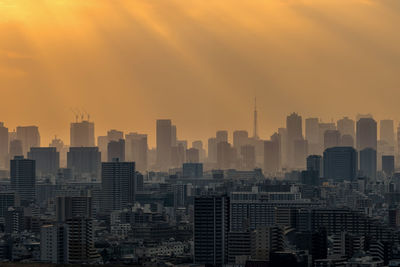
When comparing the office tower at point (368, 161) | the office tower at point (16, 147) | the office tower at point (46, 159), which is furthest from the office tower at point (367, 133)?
the office tower at point (16, 147)

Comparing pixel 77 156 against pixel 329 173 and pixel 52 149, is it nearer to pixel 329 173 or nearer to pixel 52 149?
pixel 52 149

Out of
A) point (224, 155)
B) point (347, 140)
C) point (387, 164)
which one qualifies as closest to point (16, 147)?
point (224, 155)

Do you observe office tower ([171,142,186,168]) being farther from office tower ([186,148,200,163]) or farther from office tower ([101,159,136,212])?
office tower ([101,159,136,212])

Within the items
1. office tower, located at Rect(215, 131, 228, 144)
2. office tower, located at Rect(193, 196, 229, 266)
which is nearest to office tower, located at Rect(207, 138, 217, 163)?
office tower, located at Rect(215, 131, 228, 144)

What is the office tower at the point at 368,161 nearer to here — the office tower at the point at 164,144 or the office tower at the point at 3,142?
the office tower at the point at 164,144

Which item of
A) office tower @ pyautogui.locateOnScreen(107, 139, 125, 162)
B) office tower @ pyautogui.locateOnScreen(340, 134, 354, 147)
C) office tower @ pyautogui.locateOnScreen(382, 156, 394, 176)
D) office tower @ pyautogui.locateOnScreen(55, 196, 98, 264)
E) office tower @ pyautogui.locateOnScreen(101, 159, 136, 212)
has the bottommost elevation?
office tower @ pyautogui.locateOnScreen(55, 196, 98, 264)

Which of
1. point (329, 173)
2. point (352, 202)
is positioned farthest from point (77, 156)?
point (352, 202)

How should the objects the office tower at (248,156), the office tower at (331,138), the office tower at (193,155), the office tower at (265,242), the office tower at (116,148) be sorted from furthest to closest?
the office tower at (193,155) < the office tower at (248,156) < the office tower at (331,138) < the office tower at (116,148) < the office tower at (265,242)
